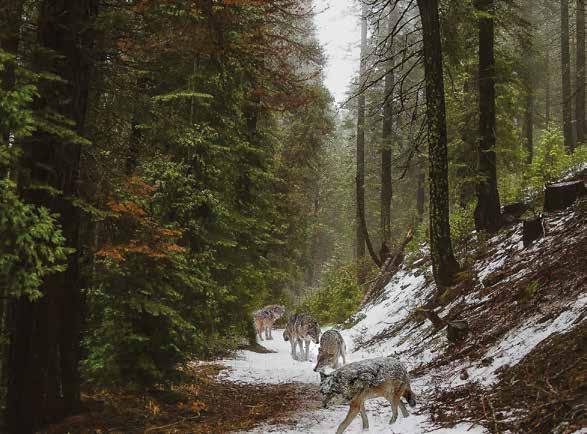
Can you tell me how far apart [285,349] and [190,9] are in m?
13.9

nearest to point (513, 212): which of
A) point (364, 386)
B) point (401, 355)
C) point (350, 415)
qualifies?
point (401, 355)

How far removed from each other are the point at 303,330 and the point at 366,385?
8520mm

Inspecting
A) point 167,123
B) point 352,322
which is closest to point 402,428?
point 167,123

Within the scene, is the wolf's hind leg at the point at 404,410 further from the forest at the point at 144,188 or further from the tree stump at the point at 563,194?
the tree stump at the point at 563,194

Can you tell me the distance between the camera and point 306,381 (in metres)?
11.2

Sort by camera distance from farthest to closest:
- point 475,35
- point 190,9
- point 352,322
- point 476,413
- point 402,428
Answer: point 352,322 < point 475,35 < point 190,9 < point 402,428 < point 476,413

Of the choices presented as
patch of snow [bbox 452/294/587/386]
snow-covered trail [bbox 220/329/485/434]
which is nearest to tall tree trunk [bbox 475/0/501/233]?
snow-covered trail [bbox 220/329/485/434]

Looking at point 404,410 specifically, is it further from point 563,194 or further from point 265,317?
point 265,317

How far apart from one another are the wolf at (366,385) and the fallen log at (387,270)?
13055 mm

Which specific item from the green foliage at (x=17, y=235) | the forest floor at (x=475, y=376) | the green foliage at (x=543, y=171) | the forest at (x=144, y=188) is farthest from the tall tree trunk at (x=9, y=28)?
the green foliage at (x=543, y=171)

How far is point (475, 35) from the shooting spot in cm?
1471

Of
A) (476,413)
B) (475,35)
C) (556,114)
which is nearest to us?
(476,413)

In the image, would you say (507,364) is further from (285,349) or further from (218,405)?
(285,349)

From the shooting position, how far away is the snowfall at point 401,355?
21.6 feet
